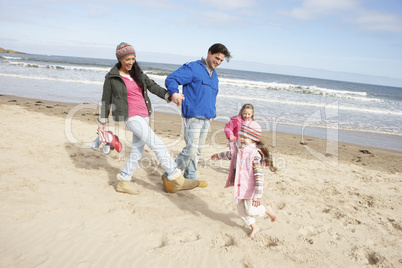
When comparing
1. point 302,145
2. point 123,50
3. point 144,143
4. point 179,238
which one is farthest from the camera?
point 302,145

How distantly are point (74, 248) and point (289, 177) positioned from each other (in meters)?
3.69

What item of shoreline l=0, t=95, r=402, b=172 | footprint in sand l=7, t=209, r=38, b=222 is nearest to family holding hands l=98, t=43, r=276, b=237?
footprint in sand l=7, t=209, r=38, b=222

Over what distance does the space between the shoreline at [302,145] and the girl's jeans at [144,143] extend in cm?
319

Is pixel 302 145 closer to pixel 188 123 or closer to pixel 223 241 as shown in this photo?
pixel 188 123

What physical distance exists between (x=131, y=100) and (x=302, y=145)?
5734mm

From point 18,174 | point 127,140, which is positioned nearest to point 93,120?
point 127,140

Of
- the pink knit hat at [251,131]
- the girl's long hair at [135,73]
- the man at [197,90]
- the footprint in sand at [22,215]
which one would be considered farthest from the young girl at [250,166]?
the footprint in sand at [22,215]

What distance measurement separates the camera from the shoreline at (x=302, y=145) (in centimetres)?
666

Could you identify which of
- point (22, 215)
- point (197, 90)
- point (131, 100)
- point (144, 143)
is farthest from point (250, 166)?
point (22, 215)

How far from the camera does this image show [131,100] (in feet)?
11.0

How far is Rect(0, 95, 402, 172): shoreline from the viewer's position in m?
6.66

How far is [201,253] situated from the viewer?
2629 mm

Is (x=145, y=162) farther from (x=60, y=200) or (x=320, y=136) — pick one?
(x=320, y=136)

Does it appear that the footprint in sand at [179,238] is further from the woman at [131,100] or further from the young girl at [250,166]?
the woman at [131,100]
